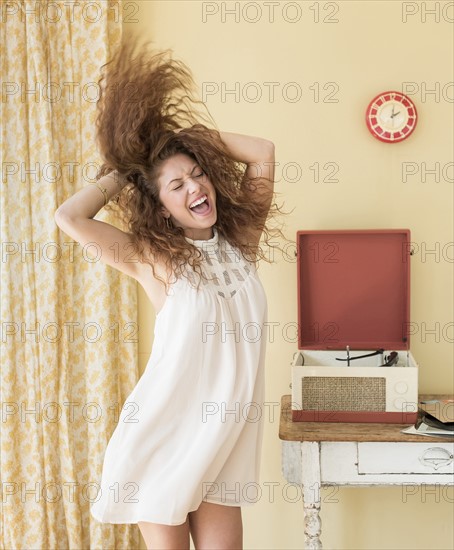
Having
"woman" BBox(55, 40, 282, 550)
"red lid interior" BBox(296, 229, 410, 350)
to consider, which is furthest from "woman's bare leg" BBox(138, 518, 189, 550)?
"red lid interior" BBox(296, 229, 410, 350)

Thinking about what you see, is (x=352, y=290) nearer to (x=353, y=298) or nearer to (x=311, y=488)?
(x=353, y=298)

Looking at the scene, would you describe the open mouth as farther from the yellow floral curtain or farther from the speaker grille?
the yellow floral curtain

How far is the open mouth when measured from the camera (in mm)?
1881

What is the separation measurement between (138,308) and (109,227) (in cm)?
96

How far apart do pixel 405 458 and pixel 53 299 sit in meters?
1.28

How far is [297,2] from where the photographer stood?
269cm

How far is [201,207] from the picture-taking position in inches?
74.8

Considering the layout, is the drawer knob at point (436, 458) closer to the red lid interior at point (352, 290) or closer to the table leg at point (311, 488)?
the table leg at point (311, 488)

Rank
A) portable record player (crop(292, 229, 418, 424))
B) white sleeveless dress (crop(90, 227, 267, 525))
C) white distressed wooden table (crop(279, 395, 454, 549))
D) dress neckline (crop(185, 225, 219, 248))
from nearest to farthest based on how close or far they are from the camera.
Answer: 1. white sleeveless dress (crop(90, 227, 267, 525))
2. dress neckline (crop(185, 225, 219, 248))
3. white distressed wooden table (crop(279, 395, 454, 549))
4. portable record player (crop(292, 229, 418, 424))

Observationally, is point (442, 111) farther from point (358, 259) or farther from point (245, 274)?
point (245, 274)

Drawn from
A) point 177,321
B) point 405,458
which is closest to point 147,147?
point 177,321

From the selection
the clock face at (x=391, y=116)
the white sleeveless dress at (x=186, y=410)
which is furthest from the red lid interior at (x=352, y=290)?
the white sleeveless dress at (x=186, y=410)

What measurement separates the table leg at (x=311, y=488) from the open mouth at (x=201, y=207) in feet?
2.53

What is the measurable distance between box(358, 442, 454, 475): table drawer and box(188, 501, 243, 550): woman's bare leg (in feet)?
1.54
